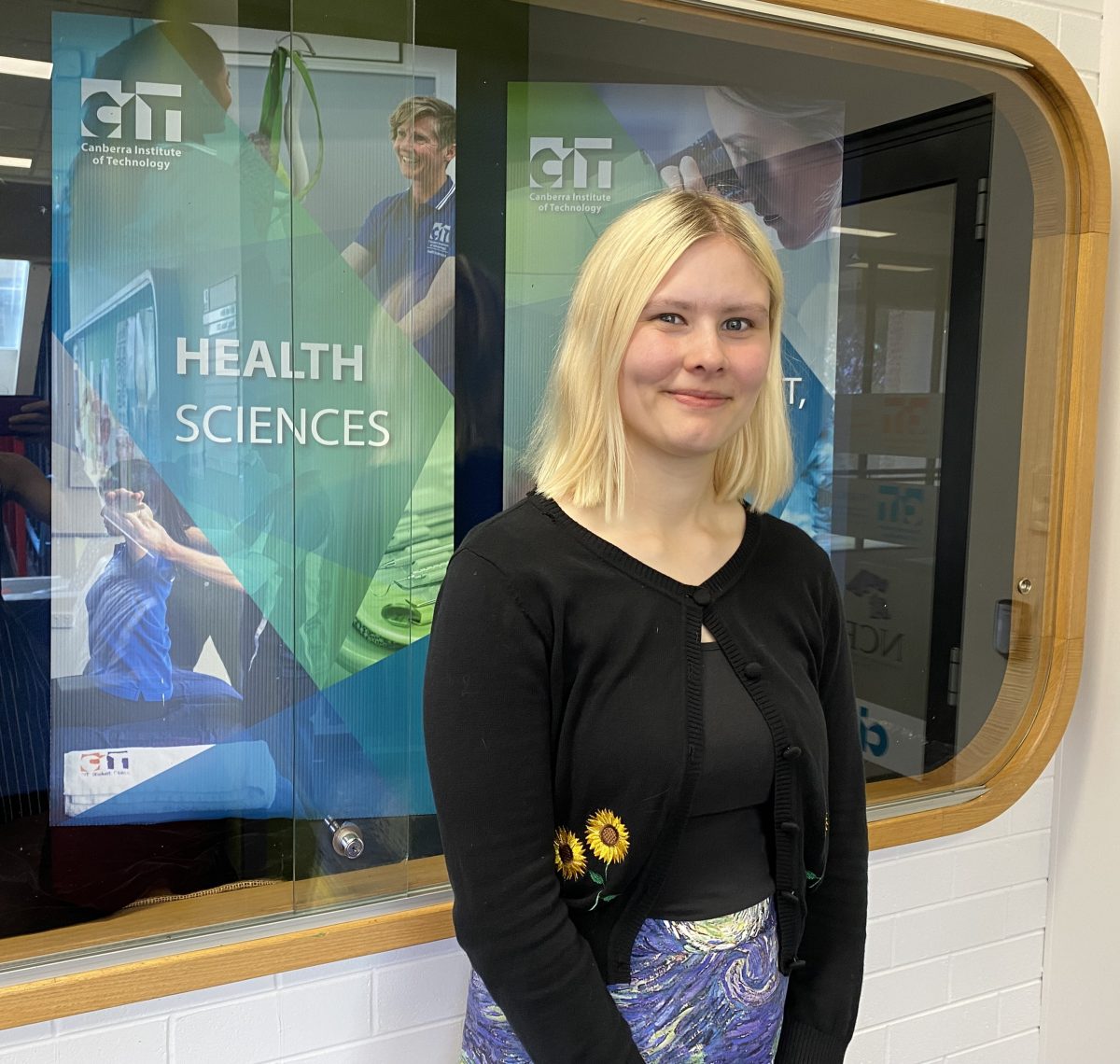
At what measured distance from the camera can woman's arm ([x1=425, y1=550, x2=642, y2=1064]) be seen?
1.11m

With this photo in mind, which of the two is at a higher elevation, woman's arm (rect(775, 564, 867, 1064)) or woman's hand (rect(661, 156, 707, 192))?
woman's hand (rect(661, 156, 707, 192))

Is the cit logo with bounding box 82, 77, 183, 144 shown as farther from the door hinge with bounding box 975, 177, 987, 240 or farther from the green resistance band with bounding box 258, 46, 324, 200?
the door hinge with bounding box 975, 177, 987, 240

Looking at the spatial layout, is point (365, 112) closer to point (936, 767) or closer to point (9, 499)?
point (9, 499)

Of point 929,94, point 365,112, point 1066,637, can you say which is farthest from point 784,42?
point 1066,637

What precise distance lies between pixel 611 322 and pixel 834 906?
777 mm

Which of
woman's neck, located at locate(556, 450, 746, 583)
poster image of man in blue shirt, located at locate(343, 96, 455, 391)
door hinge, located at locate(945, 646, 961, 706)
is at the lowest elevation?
door hinge, located at locate(945, 646, 961, 706)

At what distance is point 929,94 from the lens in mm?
2039

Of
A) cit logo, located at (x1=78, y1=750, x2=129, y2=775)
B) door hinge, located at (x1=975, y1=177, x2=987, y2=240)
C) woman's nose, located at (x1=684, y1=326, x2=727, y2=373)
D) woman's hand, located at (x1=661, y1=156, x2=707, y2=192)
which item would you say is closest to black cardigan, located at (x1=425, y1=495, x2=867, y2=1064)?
woman's nose, located at (x1=684, y1=326, x2=727, y2=373)

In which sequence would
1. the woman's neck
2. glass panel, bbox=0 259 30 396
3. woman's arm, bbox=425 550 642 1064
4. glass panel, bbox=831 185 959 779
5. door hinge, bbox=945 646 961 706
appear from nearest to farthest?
woman's arm, bbox=425 550 642 1064, the woman's neck, glass panel, bbox=0 259 30 396, glass panel, bbox=831 185 959 779, door hinge, bbox=945 646 961 706

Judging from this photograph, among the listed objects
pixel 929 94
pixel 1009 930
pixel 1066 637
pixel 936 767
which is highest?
pixel 929 94

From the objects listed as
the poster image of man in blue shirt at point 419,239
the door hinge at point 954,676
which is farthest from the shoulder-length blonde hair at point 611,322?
the door hinge at point 954,676

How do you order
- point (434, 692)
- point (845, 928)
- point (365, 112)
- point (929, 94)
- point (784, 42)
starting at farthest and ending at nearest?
point (929, 94) < point (784, 42) < point (365, 112) < point (845, 928) < point (434, 692)

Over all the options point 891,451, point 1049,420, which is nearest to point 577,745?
point 891,451

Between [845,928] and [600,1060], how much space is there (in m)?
0.39
